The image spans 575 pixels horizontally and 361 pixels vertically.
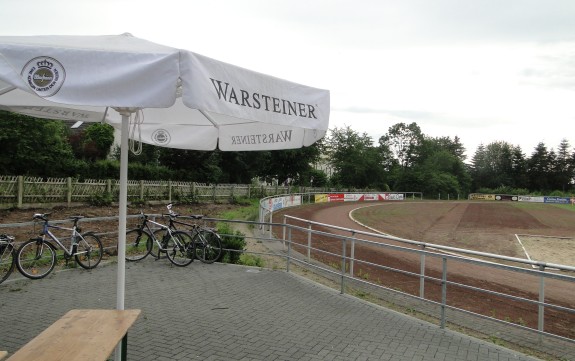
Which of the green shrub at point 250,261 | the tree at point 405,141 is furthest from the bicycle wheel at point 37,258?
the tree at point 405,141

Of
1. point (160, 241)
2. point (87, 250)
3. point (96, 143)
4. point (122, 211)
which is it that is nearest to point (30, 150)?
point (96, 143)

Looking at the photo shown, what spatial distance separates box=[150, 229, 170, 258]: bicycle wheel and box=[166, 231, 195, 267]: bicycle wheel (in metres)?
0.09

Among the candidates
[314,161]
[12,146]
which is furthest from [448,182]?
[12,146]

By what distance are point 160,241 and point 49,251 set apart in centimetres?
218

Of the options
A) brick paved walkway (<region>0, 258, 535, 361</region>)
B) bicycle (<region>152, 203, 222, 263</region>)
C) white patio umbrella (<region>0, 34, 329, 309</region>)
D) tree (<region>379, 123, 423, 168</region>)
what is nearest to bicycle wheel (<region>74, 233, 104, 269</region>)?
brick paved walkway (<region>0, 258, 535, 361</region>)

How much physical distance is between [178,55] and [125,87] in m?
0.45

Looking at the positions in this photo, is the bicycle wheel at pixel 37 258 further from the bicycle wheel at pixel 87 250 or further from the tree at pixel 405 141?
the tree at pixel 405 141

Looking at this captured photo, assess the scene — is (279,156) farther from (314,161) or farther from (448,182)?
(448,182)

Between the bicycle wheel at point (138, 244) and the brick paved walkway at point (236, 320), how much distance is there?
1196mm

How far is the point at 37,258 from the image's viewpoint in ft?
A: 25.3

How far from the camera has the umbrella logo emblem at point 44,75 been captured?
284 cm

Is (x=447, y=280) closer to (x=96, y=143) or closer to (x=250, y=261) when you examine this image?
(x=250, y=261)

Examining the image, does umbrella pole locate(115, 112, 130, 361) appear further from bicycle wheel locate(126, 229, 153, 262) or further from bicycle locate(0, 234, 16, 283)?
bicycle wheel locate(126, 229, 153, 262)

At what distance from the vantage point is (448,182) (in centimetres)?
8612
